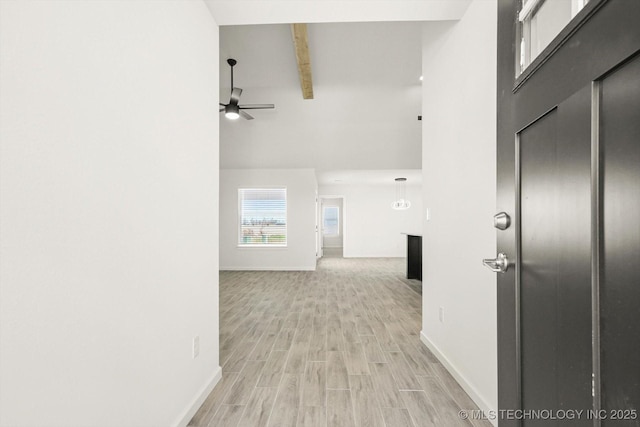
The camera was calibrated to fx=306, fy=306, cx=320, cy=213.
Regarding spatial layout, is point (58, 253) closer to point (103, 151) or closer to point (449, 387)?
point (103, 151)

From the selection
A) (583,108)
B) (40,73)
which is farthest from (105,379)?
(583,108)

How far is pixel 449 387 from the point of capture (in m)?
2.01

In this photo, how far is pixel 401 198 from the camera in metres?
10.1

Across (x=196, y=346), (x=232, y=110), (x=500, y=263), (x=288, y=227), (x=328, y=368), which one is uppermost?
(x=232, y=110)

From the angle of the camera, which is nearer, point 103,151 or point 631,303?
point 631,303

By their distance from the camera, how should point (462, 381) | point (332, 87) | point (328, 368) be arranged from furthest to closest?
point (332, 87) → point (328, 368) → point (462, 381)

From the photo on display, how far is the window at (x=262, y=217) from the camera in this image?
7461mm

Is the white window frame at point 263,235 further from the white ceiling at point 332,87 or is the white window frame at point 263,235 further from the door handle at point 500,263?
the door handle at point 500,263

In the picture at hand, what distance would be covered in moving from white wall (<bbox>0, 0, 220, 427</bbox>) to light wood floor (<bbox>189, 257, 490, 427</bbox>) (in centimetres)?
45

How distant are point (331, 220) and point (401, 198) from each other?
15.7ft

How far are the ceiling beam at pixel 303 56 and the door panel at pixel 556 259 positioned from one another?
10.5 feet

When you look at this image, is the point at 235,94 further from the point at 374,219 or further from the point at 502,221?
the point at 374,219

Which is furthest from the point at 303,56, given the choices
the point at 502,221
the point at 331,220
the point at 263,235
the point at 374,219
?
the point at 331,220

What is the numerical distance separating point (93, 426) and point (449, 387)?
76.3 inches
